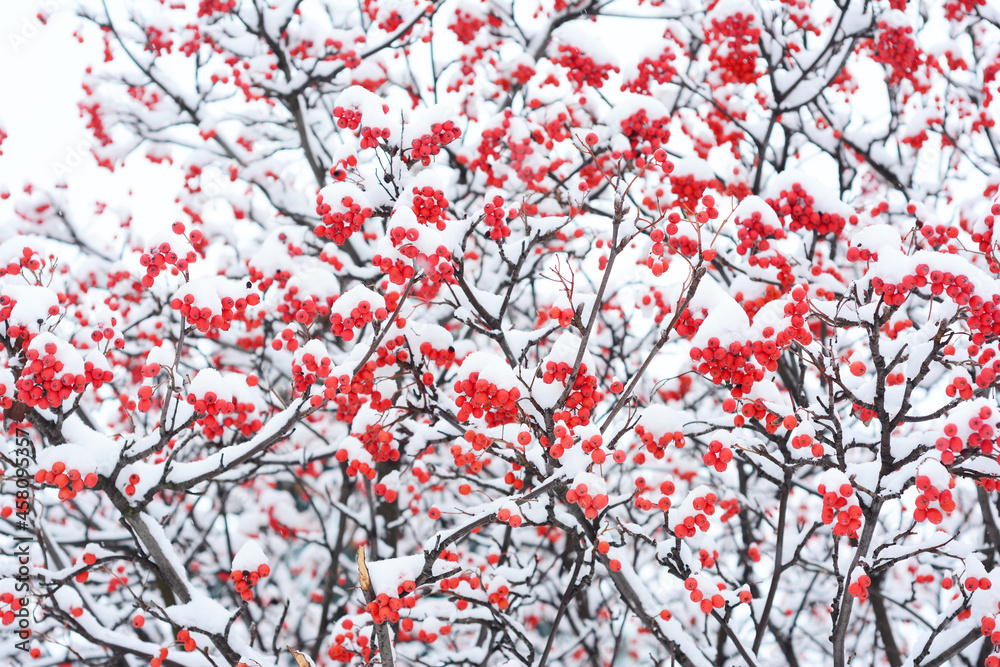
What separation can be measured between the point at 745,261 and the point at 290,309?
3380 mm

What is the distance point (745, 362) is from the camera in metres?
2.84

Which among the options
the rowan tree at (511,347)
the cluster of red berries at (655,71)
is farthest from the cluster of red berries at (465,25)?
the cluster of red berries at (655,71)

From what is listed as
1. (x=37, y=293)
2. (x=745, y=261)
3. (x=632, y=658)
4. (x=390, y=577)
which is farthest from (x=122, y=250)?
(x=632, y=658)

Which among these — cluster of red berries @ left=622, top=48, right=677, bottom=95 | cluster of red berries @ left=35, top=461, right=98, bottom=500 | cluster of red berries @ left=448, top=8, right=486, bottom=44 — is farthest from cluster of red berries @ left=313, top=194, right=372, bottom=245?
cluster of red berries @ left=448, top=8, right=486, bottom=44

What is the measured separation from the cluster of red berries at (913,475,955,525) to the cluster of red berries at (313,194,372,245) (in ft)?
9.22

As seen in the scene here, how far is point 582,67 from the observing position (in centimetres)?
607

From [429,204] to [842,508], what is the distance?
2448 mm

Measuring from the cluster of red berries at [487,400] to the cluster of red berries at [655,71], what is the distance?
4.15 m

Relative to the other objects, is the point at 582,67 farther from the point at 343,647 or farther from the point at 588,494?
the point at 343,647

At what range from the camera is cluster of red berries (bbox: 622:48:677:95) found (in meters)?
5.98

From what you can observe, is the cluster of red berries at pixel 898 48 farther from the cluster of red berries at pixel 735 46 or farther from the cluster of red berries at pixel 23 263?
the cluster of red berries at pixel 23 263

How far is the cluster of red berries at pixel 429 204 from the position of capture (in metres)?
3.37

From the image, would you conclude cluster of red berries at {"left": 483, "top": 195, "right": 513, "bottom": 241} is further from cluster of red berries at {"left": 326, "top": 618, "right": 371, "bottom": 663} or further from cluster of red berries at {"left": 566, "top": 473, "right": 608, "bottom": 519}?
cluster of red berries at {"left": 326, "top": 618, "right": 371, "bottom": 663}

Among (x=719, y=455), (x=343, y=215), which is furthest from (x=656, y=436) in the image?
(x=343, y=215)
